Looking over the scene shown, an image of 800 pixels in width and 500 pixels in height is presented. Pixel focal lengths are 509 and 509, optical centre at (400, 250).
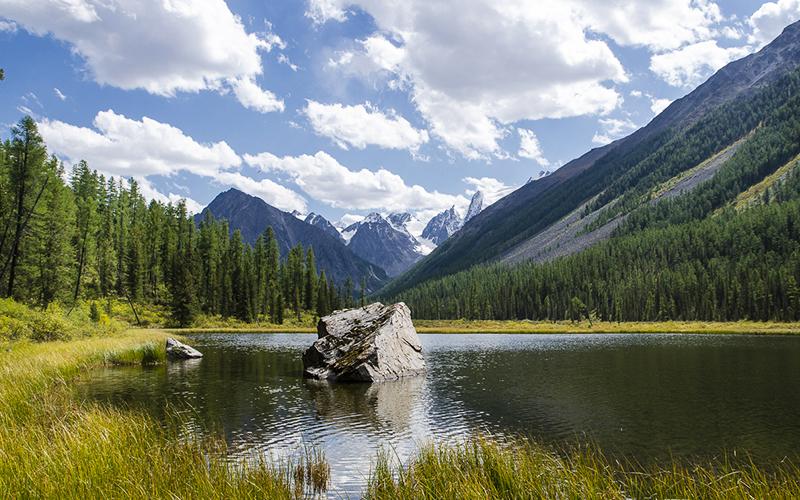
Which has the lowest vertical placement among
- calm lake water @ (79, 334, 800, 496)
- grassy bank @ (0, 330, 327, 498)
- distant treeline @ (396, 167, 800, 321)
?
calm lake water @ (79, 334, 800, 496)

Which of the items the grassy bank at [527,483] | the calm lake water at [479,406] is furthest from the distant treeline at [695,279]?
the grassy bank at [527,483]

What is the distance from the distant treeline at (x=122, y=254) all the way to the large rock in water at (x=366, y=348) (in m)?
36.5

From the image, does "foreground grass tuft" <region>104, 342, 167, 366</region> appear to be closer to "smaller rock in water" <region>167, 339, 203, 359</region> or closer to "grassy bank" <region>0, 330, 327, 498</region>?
"smaller rock in water" <region>167, 339, 203, 359</region>

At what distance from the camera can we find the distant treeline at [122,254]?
2168 inches

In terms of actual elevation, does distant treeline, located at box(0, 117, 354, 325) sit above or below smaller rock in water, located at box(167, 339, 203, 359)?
above

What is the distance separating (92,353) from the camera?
38938mm

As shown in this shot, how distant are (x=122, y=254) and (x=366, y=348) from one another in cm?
9941

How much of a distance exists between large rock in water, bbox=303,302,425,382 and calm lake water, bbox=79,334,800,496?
189 cm

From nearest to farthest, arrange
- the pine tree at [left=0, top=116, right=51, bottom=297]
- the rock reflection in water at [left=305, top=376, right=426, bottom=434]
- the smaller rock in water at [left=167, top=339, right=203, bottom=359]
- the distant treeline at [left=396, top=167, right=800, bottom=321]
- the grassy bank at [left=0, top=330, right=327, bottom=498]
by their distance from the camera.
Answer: the grassy bank at [left=0, top=330, right=327, bottom=498] < the rock reflection in water at [left=305, top=376, right=426, bottom=434] < the smaller rock in water at [left=167, top=339, right=203, bottom=359] < the pine tree at [left=0, top=116, right=51, bottom=297] < the distant treeline at [left=396, top=167, right=800, bottom=321]

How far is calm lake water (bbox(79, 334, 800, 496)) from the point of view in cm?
1855

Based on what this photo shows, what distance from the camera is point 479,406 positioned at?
2628 centimetres

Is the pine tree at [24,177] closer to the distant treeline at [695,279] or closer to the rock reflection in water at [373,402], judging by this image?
the rock reflection in water at [373,402]

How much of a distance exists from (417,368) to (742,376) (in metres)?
23.4

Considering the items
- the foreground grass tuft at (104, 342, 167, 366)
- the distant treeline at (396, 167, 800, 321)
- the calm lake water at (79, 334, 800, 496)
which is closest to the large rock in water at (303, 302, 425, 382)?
the calm lake water at (79, 334, 800, 496)
